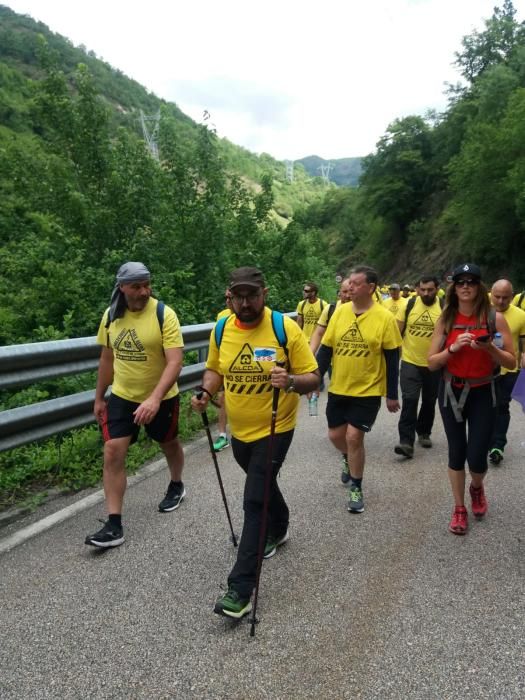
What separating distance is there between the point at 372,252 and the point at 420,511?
57906 mm

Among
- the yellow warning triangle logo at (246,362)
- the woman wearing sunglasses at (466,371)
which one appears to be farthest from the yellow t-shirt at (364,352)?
the yellow warning triangle logo at (246,362)

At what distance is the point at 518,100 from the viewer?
111 ft

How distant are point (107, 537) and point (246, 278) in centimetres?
196

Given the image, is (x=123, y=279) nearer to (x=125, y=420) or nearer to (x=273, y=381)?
(x=125, y=420)

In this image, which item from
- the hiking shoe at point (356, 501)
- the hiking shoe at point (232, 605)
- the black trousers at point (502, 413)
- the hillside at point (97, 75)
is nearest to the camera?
the hiking shoe at point (232, 605)

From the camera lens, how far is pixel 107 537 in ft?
11.6

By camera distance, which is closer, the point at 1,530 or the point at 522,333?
the point at 1,530

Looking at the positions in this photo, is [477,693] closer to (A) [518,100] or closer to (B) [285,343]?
(B) [285,343]

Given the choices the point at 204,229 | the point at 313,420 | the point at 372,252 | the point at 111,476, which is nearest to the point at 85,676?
the point at 111,476

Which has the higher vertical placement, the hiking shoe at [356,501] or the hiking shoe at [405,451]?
the hiking shoe at [356,501]

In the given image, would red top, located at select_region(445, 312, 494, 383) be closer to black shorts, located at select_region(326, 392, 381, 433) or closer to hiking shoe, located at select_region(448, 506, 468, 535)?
black shorts, located at select_region(326, 392, 381, 433)

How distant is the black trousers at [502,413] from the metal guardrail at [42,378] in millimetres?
4132

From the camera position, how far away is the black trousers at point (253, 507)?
292cm

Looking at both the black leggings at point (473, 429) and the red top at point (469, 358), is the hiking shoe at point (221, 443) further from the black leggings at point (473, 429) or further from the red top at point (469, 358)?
the red top at point (469, 358)
